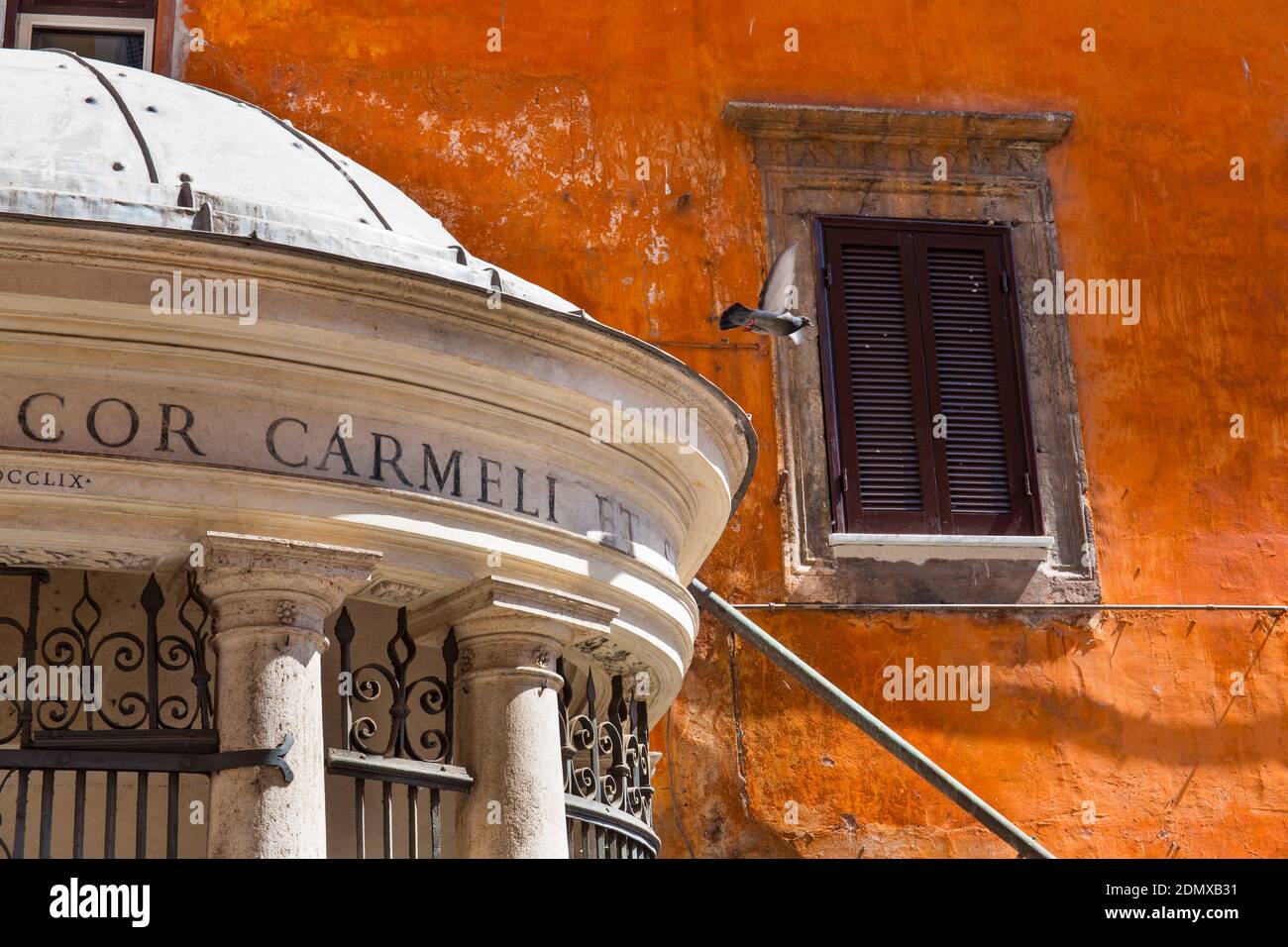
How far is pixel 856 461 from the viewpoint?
11117mm

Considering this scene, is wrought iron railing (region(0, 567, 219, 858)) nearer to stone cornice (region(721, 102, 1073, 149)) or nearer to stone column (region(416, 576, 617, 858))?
stone column (region(416, 576, 617, 858))

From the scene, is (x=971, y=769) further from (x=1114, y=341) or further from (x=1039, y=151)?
(x=1039, y=151)

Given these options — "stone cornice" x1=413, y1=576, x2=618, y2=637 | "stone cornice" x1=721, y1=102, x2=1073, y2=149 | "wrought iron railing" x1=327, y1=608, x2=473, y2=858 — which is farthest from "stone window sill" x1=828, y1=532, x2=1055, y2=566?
"wrought iron railing" x1=327, y1=608, x2=473, y2=858

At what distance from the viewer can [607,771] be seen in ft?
24.4

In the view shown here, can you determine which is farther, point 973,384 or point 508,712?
point 973,384

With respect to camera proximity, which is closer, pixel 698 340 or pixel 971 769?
pixel 971 769

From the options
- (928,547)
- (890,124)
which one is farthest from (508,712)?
(890,124)

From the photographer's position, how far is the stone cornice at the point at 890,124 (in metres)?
11.6

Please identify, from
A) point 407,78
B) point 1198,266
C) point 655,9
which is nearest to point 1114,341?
point 1198,266

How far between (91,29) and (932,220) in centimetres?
486

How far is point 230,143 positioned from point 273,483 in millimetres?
1989

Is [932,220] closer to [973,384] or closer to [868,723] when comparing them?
[973,384]

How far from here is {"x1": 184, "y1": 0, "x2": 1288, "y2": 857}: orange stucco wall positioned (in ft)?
34.2

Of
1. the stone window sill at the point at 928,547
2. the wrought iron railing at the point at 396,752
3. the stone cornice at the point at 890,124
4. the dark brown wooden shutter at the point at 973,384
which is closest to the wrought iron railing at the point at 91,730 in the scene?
the wrought iron railing at the point at 396,752
